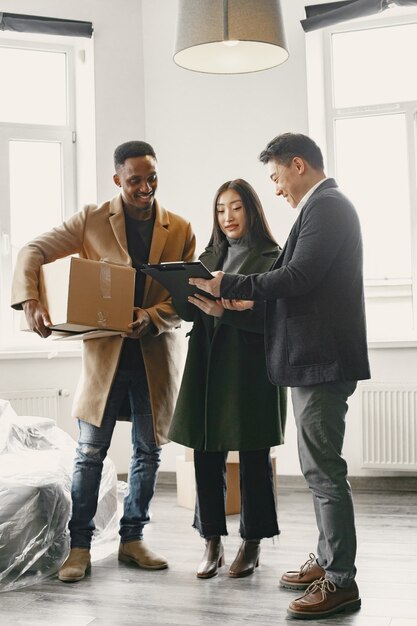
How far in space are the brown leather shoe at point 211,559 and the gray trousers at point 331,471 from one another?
0.53m

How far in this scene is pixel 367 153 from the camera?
4.73m

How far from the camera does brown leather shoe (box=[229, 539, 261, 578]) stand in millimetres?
2779

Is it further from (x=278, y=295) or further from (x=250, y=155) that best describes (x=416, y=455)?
(x=278, y=295)

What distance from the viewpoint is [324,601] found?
234cm

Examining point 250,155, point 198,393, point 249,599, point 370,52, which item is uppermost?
point 370,52

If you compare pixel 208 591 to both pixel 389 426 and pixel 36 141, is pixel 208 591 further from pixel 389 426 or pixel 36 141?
pixel 36 141

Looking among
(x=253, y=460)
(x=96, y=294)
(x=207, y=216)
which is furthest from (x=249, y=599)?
(x=207, y=216)

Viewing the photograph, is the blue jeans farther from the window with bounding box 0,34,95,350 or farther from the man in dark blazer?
the window with bounding box 0,34,95,350

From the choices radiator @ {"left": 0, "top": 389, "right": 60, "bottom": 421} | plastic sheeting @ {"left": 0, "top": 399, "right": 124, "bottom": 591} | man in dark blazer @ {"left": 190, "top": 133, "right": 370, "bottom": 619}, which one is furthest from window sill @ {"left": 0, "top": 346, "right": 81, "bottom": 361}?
man in dark blazer @ {"left": 190, "top": 133, "right": 370, "bottom": 619}

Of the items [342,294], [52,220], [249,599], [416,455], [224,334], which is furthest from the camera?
[52,220]

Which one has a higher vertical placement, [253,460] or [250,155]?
[250,155]

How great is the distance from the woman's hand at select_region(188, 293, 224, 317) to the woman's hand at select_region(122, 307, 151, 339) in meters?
0.20

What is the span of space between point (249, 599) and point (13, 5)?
11.7 feet

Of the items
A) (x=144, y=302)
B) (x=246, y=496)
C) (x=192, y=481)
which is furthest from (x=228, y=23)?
(x=192, y=481)
